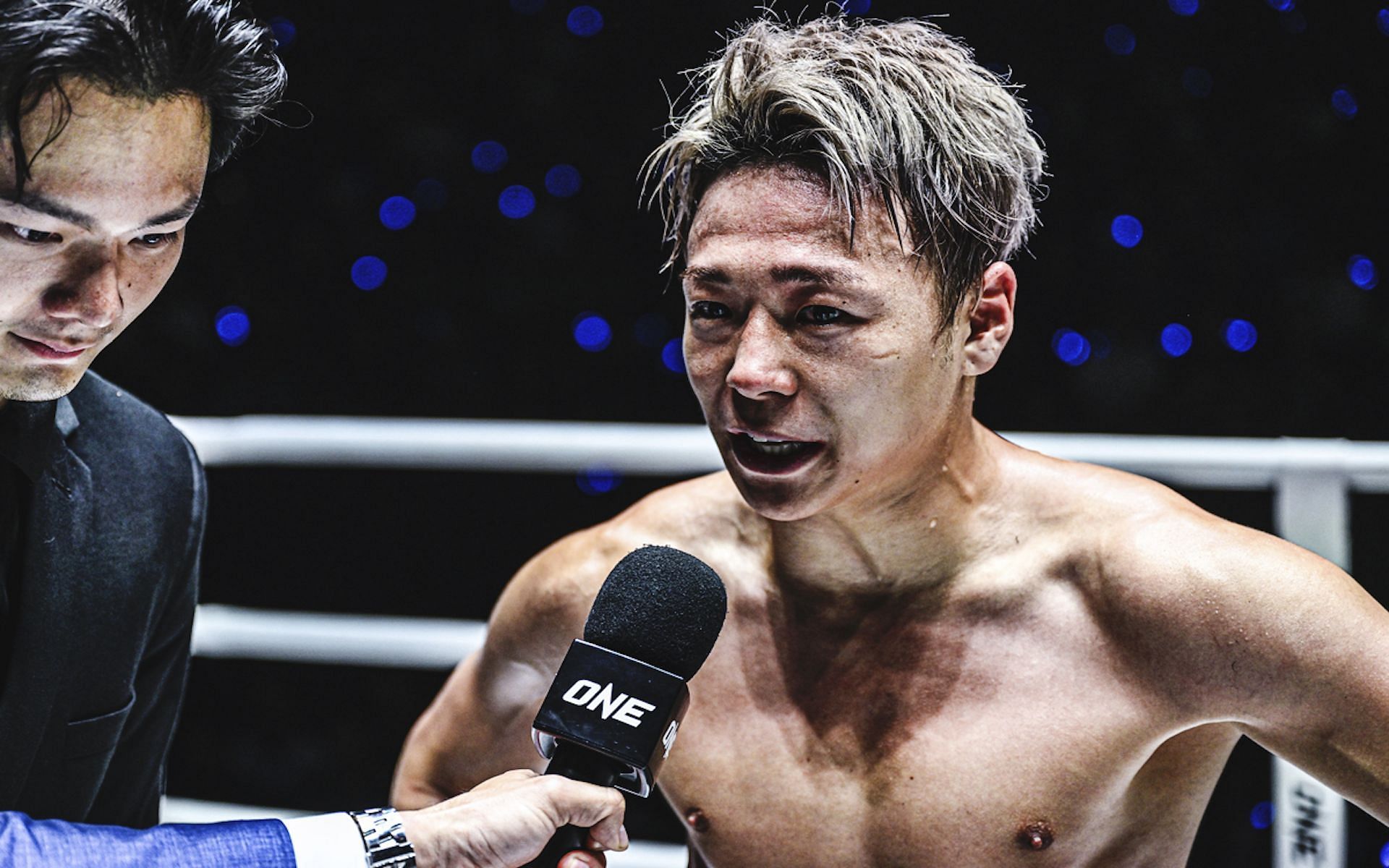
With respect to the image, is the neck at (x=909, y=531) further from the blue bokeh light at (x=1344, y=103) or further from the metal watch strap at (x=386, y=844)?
the blue bokeh light at (x=1344, y=103)

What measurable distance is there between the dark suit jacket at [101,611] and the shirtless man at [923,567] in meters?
0.64

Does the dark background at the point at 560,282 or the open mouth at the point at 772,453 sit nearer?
the open mouth at the point at 772,453

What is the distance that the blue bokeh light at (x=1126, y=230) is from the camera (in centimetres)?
219

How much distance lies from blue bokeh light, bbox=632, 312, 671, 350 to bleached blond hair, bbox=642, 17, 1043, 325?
995mm

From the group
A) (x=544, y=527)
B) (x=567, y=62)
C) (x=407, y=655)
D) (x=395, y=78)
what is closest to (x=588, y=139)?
(x=567, y=62)

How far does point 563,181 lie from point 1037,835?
5.37ft

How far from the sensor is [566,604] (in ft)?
5.24

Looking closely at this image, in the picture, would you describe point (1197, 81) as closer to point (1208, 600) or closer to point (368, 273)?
point (1208, 600)

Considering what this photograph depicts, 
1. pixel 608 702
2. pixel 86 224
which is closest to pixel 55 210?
pixel 86 224

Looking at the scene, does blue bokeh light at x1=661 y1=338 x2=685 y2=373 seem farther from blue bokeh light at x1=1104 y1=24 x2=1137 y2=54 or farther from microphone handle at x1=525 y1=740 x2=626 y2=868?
microphone handle at x1=525 y1=740 x2=626 y2=868

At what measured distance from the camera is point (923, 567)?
1476 mm

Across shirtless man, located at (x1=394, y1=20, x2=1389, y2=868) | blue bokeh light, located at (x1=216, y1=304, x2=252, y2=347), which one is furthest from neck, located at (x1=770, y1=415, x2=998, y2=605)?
blue bokeh light, located at (x1=216, y1=304, x2=252, y2=347)

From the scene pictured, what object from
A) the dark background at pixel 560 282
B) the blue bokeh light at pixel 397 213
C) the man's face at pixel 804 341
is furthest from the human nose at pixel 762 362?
the blue bokeh light at pixel 397 213

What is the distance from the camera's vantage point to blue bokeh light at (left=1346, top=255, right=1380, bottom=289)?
2.13 meters
